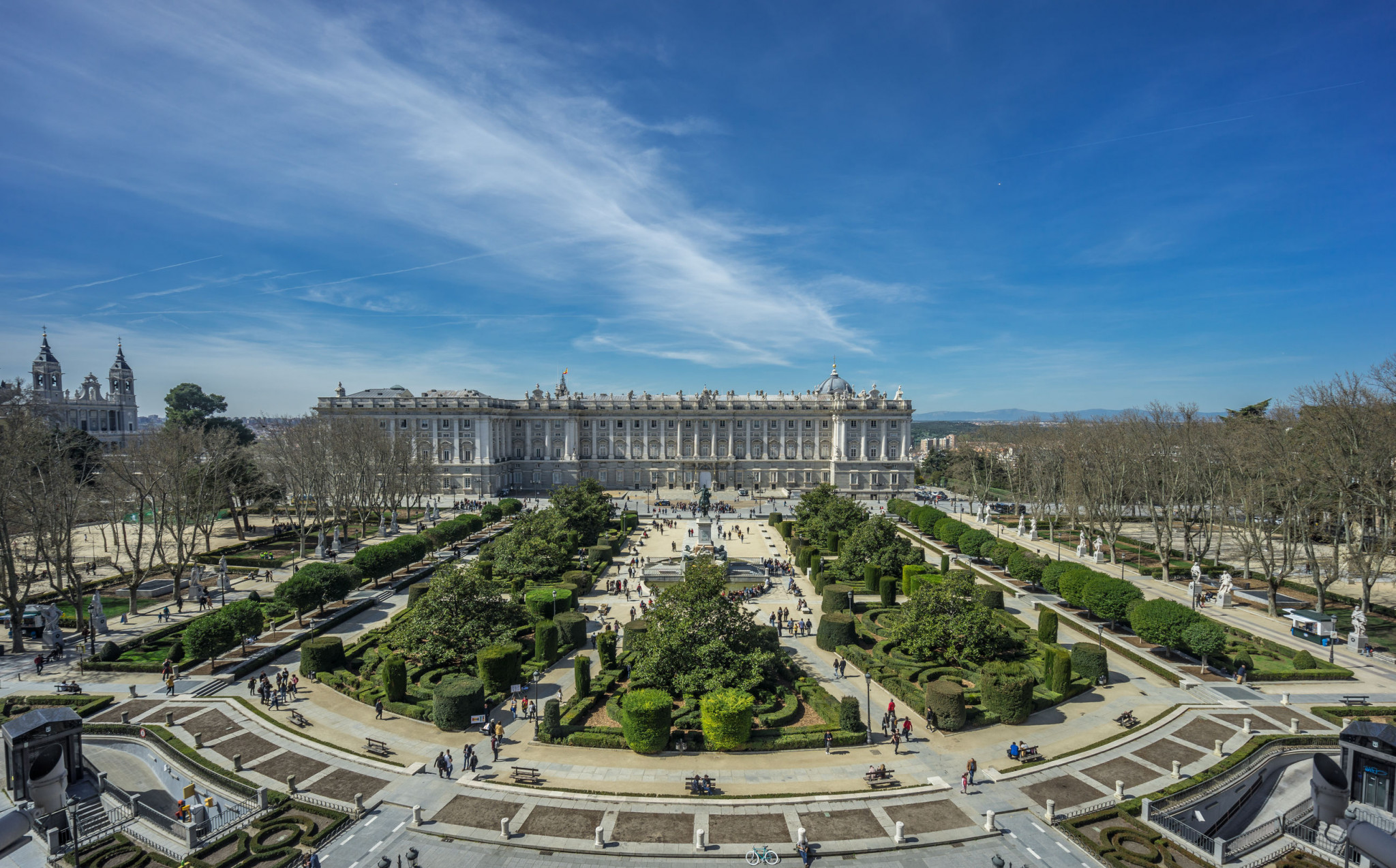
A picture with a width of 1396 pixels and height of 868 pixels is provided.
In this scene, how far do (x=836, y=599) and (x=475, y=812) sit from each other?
79.8ft

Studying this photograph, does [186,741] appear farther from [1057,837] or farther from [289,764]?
[1057,837]

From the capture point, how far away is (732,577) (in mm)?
49375

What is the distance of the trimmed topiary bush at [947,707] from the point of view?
81.0ft

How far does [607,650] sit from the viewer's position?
99.4 feet

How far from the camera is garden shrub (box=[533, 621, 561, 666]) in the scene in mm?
31594

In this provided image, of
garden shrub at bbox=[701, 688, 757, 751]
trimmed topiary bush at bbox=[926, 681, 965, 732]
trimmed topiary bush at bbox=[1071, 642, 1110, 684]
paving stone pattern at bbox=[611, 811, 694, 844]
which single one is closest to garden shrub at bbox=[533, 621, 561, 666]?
garden shrub at bbox=[701, 688, 757, 751]

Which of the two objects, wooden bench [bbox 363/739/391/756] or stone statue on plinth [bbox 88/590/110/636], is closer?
wooden bench [bbox 363/739/391/756]

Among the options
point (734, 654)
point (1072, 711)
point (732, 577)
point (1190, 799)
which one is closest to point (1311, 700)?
point (1072, 711)

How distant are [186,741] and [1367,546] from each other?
6923cm

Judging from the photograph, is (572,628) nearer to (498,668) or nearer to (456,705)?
(498,668)

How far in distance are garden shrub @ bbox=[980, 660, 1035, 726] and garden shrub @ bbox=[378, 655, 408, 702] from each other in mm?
23420

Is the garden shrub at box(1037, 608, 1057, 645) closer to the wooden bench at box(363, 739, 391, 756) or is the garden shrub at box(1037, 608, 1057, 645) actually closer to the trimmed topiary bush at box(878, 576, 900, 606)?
the trimmed topiary bush at box(878, 576, 900, 606)

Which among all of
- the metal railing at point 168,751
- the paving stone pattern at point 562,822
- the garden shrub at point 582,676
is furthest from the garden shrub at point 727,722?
the metal railing at point 168,751

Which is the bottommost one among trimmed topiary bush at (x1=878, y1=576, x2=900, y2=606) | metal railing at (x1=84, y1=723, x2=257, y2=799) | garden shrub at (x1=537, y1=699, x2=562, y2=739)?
metal railing at (x1=84, y1=723, x2=257, y2=799)
